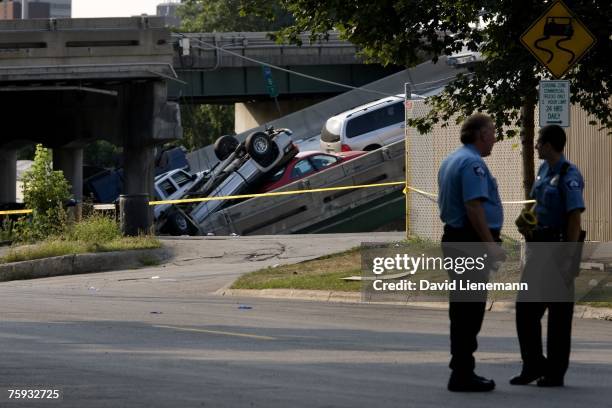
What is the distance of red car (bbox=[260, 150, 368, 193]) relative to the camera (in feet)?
121

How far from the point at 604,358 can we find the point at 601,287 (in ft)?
18.2

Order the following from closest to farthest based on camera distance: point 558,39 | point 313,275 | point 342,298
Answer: point 558,39 → point 342,298 → point 313,275

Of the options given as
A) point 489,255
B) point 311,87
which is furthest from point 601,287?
point 311,87

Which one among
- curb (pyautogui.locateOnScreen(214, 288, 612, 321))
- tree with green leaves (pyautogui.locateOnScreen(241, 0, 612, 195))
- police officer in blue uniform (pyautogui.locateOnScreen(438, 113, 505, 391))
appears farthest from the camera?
tree with green leaves (pyautogui.locateOnScreen(241, 0, 612, 195))

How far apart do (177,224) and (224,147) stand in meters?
7.27

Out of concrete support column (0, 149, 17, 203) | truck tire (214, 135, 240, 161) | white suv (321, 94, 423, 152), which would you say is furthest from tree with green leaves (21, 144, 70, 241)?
white suv (321, 94, 423, 152)

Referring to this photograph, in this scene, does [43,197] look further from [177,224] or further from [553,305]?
[553,305]

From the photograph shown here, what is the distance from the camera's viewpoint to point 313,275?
759 inches

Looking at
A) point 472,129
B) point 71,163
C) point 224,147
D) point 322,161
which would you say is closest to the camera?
point 472,129

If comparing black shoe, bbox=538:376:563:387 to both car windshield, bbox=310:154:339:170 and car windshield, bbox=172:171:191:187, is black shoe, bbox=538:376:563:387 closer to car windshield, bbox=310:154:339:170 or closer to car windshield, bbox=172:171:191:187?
car windshield, bbox=310:154:339:170

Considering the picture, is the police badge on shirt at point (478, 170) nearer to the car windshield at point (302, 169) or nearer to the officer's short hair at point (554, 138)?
the officer's short hair at point (554, 138)

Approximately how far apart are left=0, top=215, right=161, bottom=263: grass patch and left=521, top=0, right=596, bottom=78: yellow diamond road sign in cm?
1088

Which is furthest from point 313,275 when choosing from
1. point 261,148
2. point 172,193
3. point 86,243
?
point 172,193

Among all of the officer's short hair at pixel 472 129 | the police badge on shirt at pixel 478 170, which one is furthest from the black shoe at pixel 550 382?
the officer's short hair at pixel 472 129
